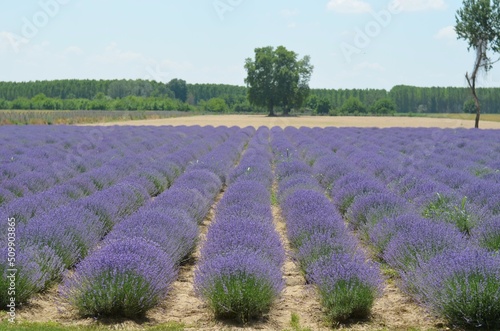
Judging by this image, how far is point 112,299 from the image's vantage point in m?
4.36

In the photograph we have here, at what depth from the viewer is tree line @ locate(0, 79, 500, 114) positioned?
96750mm

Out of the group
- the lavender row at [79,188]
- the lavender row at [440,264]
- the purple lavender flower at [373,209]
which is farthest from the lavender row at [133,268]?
the purple lavender flower at [373,209]

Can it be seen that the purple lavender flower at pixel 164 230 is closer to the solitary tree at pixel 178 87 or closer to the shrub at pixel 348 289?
the shrub at pixel 348 289

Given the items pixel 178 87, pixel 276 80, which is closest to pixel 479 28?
pixel 276 80

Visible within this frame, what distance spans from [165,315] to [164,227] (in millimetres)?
1434

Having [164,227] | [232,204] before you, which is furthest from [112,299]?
[232,204]

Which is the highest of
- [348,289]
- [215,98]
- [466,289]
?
[215,98]

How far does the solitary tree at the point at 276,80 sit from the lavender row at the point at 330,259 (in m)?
70.3

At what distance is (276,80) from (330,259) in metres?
73.8

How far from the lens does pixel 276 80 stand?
255 ft

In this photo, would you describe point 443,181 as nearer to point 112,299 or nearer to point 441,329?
point 441,329

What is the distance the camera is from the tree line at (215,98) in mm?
96750

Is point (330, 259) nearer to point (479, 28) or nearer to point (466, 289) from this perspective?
point (466, 289)

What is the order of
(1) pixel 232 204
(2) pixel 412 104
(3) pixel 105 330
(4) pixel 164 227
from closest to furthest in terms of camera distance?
1. (3) pixel 105 330
2. (4) pixel 164 227
3. (1) pixel 232 204
4. (2) pixel 412 104
